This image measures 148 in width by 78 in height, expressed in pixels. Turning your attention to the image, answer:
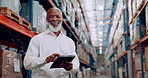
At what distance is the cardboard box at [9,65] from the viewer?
8.51 ft

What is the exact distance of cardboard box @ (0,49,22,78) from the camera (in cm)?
259

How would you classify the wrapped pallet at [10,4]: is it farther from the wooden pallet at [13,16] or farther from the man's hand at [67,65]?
the man's hand at [67,65]

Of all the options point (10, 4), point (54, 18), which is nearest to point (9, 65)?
point (10, 4)

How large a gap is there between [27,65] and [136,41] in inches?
158

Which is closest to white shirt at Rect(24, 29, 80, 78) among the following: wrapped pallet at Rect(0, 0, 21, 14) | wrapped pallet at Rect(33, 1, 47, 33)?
wrapped pallet at Rect(0, 0, 21, 14)

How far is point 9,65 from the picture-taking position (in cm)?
275

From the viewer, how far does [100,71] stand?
37281 mm

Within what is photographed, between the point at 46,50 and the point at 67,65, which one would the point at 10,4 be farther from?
the point at 67,65

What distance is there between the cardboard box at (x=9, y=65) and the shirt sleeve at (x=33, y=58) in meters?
0.83

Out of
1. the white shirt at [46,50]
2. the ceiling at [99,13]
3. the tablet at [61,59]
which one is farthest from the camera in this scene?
the ceiling at [99,13]

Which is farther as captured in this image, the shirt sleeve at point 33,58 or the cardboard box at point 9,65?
the cardboard box at point 9,65

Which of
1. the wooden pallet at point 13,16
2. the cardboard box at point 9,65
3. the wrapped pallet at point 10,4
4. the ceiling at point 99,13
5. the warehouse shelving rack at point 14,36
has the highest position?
the ceiling at point 99,13

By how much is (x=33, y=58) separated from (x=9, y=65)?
105 centimetres

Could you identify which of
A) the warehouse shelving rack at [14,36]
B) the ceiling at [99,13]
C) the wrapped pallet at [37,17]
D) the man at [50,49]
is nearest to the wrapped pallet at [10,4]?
the warehouse shelving rack at [14,36]
